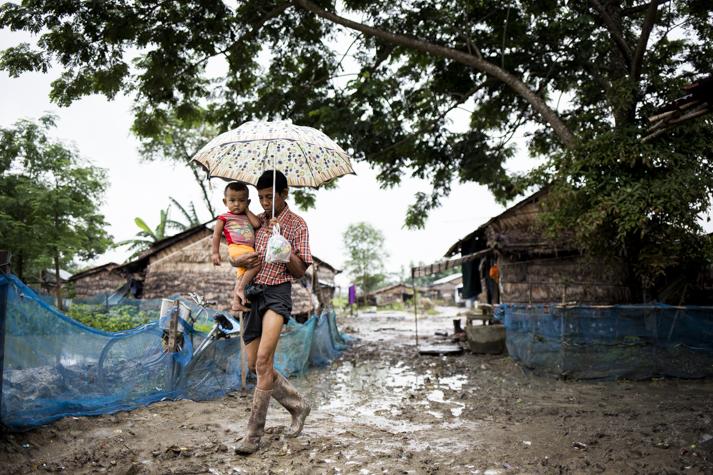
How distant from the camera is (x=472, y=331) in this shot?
1170cm

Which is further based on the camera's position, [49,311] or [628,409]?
[628,409]

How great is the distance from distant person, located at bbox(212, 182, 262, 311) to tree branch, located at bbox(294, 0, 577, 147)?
19.3ft

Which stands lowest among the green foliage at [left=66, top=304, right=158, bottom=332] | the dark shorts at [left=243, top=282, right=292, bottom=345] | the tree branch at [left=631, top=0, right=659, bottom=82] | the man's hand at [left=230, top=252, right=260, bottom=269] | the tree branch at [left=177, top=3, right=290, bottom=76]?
the green foliage at [left=66, top=304, right=158, bottom=332]

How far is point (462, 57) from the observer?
8.80 meters

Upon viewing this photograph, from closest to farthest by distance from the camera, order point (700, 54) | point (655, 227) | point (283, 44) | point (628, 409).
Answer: point (628, 409)
point (655, 227)
point (700, 54)
point (283, 44)

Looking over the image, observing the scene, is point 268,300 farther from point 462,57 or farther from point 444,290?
point 444,290

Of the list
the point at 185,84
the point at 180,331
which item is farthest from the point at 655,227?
the point at 185,84

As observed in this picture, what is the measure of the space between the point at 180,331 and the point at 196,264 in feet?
37.7

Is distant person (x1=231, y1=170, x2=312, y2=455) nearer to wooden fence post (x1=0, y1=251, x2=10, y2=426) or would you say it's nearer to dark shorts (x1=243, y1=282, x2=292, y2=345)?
dark shorts (x1=243, y1=282, x2=292, y2=345)

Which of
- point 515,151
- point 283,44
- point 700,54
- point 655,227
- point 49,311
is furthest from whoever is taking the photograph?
point 515,151

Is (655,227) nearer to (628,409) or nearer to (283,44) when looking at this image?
(628,409)

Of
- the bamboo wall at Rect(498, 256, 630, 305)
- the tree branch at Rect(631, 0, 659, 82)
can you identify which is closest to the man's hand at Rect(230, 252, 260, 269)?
the tree branch at Rect(631, 0, 659, 82)

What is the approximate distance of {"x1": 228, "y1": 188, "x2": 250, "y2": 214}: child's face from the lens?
3.67 meters

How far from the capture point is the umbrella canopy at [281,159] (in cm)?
391
